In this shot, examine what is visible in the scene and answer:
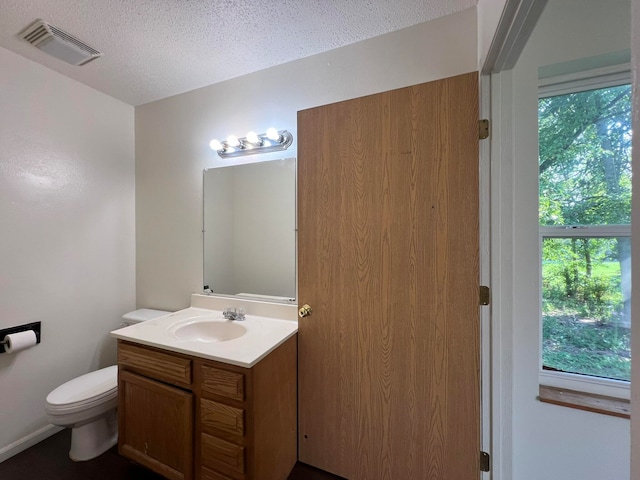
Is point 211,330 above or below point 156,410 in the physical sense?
above

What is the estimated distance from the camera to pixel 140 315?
6.69ft

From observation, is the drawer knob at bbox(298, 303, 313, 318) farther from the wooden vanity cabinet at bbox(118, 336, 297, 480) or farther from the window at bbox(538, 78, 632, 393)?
the window at bbox(538, 78, 632, 393)

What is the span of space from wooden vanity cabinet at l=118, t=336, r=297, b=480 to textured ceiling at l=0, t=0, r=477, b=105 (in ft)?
5.61

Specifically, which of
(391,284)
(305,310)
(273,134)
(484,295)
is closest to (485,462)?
(484,295)

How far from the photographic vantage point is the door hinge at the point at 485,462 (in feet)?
3.73

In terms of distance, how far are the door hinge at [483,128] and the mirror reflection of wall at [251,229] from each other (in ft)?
3.30

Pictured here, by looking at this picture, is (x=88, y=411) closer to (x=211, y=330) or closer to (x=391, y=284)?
(x=211, y=330)

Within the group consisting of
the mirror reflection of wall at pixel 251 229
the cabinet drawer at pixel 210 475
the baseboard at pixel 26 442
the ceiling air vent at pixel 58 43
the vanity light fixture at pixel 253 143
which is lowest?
the baseboard at pixel 26 442

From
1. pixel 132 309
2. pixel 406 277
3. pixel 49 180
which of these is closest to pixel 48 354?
pixel 132 309

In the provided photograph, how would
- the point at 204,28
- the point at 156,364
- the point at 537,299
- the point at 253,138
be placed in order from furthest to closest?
the point at 253,138, the point at 204,28, the point at 156,364, the point at 537,299

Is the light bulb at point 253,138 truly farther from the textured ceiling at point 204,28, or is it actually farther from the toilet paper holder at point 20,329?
the toilet paper holder at point 20,329

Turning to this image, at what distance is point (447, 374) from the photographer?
119 cm

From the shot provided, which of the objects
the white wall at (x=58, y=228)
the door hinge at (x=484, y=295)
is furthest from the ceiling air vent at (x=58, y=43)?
the door hinge at (x=484, y=295)

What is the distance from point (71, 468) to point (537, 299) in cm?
266
